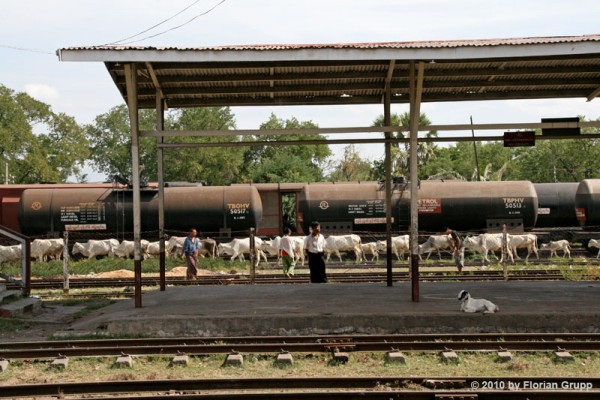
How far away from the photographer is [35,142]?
66.1 metres

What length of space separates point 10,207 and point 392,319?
23.6 meters

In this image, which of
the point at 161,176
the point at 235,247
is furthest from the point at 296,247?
the point at 161,176

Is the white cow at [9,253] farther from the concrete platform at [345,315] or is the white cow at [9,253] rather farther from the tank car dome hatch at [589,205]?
the tank car dome hatch at [589,205]

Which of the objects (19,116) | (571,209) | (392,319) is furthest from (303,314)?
(19,116)

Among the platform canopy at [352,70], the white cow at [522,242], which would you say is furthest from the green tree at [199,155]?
the platform canopy at [352,70]

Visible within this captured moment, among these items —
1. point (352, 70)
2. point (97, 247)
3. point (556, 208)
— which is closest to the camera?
point (352, 70)

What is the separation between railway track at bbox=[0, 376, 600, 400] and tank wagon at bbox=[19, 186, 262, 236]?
63.7 feet

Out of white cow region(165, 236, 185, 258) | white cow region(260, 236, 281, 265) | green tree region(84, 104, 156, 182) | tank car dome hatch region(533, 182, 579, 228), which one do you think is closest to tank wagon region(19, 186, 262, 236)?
white cow region(165, 236, 185, 258)

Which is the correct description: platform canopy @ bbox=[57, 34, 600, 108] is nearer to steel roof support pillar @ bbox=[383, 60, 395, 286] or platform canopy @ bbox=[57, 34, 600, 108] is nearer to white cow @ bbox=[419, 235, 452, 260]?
steel roof support pillar @ bbox=[383, 60, 395, 286]

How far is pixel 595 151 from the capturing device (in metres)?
56.0

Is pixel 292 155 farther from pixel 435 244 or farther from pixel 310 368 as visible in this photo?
pixel 310 368

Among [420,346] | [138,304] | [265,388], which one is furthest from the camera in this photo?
[138,304]

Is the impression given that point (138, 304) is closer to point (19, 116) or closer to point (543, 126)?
point (543, 126)

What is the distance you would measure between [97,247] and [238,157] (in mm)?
48086
